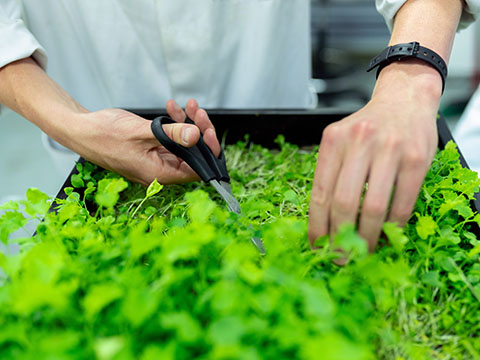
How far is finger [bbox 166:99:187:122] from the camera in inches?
29.2

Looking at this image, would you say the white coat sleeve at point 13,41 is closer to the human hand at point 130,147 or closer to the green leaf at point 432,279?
the human hand at point 130,147

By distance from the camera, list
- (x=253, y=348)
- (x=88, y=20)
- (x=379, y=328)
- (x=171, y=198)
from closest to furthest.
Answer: (x=253, y=348)
(x=379, y=328)
(x=171, y=198)
(x=88, y=20)

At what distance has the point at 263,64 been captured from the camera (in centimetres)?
97

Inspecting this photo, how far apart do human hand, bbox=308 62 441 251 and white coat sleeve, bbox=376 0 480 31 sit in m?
0.27

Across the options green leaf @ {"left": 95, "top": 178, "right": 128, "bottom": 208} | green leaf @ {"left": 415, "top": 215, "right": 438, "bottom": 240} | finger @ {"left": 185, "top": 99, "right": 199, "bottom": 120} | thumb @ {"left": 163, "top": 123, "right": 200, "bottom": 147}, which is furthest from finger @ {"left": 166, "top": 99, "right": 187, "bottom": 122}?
green leaf @ {"left": 415, "top": 215, "right": 438, "bottom": 240}

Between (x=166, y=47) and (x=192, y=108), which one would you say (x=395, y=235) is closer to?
(x=192, y=108)

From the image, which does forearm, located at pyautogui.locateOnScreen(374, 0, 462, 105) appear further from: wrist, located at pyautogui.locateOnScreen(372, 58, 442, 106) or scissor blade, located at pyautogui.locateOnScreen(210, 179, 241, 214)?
scissor blade, located at pyautogui.locateOnScreen(210, 179, 241, 214)

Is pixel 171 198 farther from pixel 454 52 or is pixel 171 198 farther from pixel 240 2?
pixel 454 52

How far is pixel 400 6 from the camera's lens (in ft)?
2.23

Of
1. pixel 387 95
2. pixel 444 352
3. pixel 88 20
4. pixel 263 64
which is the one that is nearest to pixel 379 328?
pixel 444 352

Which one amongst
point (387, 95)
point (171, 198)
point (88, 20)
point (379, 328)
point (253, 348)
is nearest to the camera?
point (253, 348)

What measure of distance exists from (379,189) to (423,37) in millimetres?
322

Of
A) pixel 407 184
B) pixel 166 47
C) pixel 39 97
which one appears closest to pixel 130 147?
pixel 39 97

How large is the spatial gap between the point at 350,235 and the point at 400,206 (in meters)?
0.14
